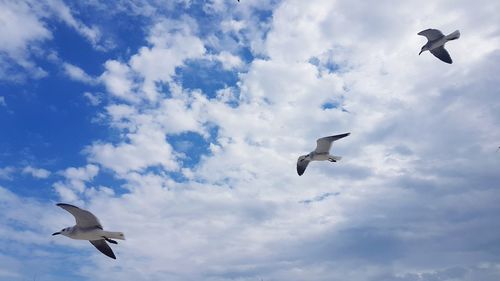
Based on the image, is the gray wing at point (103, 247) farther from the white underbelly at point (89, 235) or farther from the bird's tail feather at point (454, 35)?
the bird's tail feather at point (454, 35)

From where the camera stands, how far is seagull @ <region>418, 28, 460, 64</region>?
117ft

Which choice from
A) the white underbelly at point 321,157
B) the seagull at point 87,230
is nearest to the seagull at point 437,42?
the white underbelly at point 321,157

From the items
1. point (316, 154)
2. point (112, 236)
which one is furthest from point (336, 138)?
point (112, 236)

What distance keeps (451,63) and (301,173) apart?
45.9ft

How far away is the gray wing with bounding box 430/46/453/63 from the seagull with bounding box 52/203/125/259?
84.0ft

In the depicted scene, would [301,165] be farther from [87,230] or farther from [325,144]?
[87,230]

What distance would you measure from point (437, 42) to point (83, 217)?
26.9 metres

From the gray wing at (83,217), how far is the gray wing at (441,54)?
26.0m

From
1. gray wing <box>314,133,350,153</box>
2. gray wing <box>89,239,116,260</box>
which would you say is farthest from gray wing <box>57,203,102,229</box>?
gray wing <box>314,133,350,153</box>

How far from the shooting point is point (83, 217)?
84.4 feet

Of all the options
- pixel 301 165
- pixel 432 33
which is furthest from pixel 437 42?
pixel 301 165

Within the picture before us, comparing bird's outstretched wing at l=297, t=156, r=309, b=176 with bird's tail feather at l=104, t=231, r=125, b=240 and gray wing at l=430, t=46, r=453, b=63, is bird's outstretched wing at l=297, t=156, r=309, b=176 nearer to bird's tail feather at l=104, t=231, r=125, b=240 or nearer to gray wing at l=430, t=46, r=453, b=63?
gray wing at l=430, t=46, r=453, b=63

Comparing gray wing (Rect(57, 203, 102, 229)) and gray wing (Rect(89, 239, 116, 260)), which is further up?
gray wing (Rect(57, 203, 102, 229))

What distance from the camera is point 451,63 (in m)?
35.7
